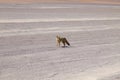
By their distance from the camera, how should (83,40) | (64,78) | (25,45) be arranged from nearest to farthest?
(64,78)
(25,45)
(83,40)

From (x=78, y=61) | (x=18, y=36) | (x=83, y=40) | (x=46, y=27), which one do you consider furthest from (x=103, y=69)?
(x=46, y=27)

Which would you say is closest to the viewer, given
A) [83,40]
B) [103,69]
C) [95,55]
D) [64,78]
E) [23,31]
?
[64,78]

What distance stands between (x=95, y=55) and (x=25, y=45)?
338 centimetres

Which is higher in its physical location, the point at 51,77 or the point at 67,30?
the point at 67,30

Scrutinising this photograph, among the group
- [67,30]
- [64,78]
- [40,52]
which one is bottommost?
[64,78]

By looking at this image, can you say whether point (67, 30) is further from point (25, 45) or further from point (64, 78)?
point (64, 78)

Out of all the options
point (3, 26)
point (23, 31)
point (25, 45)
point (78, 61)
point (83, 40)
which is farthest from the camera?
point (3, 26)

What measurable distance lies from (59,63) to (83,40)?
18.9ft

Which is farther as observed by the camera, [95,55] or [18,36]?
[18,36]

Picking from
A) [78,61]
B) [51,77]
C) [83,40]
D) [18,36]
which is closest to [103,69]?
[78,61]

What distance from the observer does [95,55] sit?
14047 millimetres

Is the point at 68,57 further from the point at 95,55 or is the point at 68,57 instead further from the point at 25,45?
the point at 25,45

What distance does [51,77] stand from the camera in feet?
34.5

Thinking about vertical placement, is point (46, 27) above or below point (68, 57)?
above
